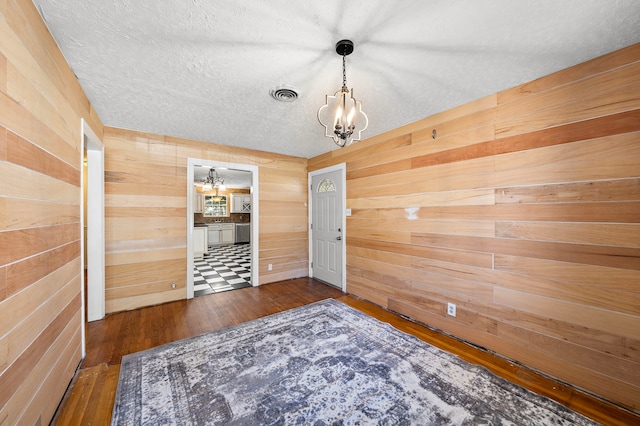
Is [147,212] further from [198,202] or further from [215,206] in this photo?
[215,206]

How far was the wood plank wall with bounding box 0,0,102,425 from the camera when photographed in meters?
1.07

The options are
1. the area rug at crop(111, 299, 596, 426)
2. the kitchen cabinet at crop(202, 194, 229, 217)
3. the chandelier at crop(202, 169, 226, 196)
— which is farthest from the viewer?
the kitchen cabinet at crop(202, 194, 229, 217)

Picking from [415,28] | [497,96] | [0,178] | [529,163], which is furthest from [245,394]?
[497,96]

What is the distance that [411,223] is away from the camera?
2.92 m

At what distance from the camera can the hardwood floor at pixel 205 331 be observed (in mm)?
1627

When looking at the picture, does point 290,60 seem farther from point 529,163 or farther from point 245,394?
point 245,394

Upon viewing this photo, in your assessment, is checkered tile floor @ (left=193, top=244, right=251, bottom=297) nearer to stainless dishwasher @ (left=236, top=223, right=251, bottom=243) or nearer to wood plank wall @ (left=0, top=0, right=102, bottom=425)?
stainless dishwasher @ (left=236, top=223, right=251, bottom=243)

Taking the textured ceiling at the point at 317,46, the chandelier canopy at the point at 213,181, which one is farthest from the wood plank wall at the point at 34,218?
the chandelier canopy at the point at 213,181

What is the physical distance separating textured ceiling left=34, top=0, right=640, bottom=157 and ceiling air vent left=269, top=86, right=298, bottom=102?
2.1 inches

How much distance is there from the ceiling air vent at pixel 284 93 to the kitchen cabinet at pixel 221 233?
22.6 feet

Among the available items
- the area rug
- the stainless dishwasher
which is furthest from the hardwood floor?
the stainless dishwasher

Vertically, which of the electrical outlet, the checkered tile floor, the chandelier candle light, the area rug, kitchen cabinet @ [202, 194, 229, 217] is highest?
the chandelier candle light

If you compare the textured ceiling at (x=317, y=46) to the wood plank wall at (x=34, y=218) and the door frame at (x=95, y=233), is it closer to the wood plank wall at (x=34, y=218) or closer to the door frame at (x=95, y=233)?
the wood plank wall at (x=34, y=218)

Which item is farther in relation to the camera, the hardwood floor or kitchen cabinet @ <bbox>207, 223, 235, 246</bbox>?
kitchen cabinet @ <bbox>207, 223, 235, 246</bbox>
